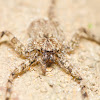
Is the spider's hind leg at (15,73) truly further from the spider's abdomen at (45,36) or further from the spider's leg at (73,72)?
the spider's leg at (73,72)

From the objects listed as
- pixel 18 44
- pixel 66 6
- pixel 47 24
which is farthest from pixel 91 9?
pixel 18 44

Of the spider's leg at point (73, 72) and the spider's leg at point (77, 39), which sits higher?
the spider's leg at point (77, 39)

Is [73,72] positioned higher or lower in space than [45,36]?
lower

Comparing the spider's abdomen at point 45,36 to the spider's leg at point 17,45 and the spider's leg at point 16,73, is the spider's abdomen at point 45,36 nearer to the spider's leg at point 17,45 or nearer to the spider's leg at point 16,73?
the spider's leg at point 17,45

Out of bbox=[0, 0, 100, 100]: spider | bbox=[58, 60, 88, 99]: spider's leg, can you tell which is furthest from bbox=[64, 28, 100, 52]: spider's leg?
bbox=[58, 60, 88, 99]: spider's leg

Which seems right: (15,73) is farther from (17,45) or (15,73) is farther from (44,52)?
(17,45)

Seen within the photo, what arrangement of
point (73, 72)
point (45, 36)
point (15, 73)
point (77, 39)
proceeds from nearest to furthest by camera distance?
point (15, 73) < point (73, 72) < point (45, 36) < point (77, 39)

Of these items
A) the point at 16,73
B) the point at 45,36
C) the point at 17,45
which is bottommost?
the point at 16,73

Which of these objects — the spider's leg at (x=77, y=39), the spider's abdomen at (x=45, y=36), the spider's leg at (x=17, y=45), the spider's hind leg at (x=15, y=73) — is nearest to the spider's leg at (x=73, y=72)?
the spider's abdomen at (x=45, y=36)

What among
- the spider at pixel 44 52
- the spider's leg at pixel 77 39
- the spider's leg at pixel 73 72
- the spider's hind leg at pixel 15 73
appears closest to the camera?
the spider's hind leg at pixel 15 73

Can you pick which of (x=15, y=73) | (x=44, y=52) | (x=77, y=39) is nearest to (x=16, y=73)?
(x=15, y=73)

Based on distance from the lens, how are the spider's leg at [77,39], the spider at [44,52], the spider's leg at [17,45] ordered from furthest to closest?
1. the spider's leg at [77,39]
2. the spider's leg at [17,45]
3. the spider at [44,52]

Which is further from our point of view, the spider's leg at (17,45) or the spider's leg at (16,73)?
the spider's leg at (17,45)
